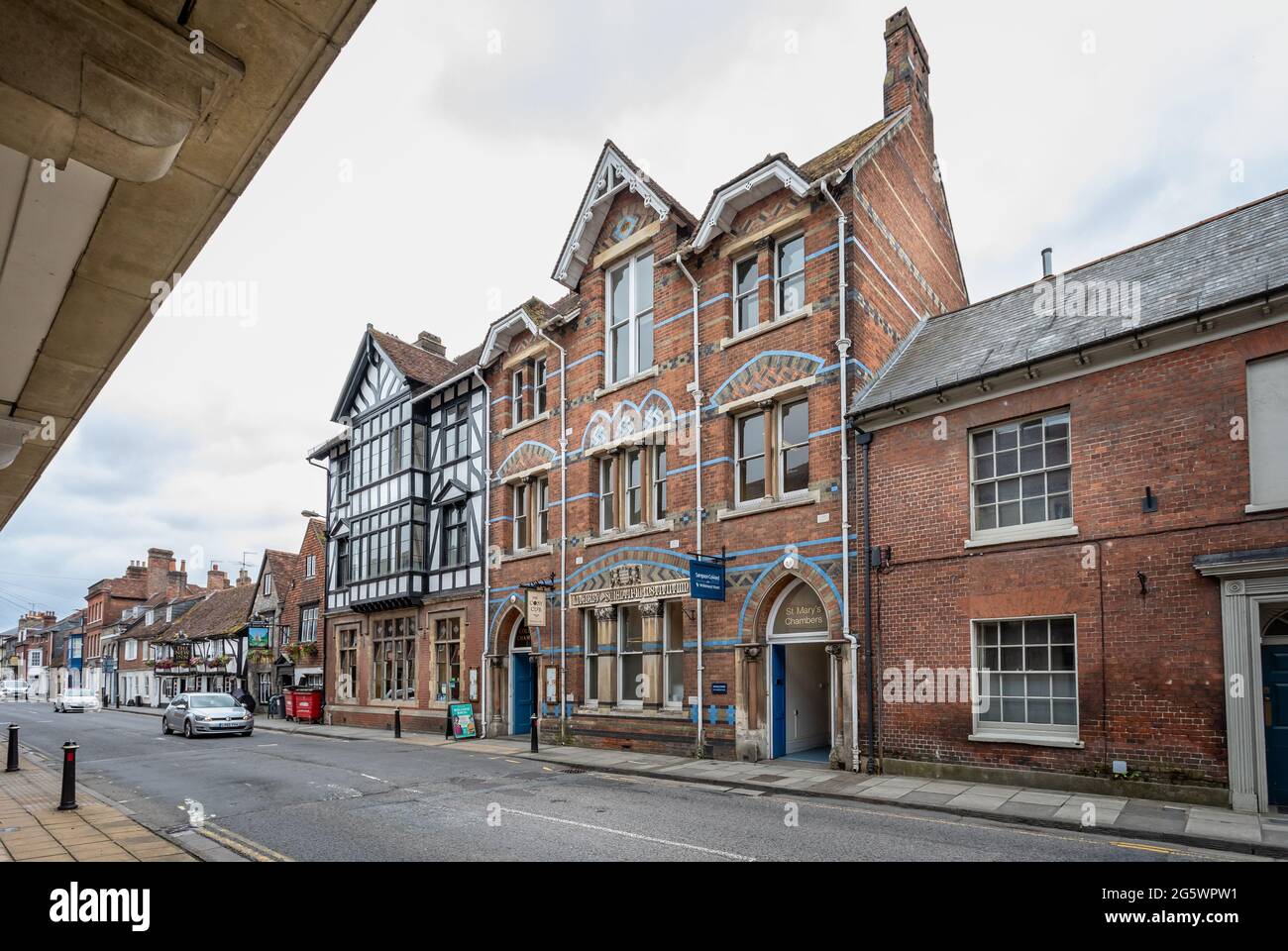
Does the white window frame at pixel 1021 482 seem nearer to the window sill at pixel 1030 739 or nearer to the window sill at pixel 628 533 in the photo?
the window sill at pixel 1030 739

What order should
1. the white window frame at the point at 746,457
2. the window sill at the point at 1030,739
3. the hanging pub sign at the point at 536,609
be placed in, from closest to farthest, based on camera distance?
the window sill at the point at 1030,739 → the white window frame at the point at 746,457 → the hanging pub sign at the point at 536,609

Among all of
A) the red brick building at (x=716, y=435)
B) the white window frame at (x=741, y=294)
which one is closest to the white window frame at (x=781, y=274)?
the red brick building at (x=716, y=435)

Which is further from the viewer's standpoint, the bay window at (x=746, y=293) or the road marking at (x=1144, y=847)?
the bay window at (x=746, y=293)

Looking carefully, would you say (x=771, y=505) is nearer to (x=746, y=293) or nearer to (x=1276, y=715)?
(x=746, y=293)

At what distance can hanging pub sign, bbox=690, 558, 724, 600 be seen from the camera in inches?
663

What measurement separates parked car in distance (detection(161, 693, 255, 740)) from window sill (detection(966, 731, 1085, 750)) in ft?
73.3

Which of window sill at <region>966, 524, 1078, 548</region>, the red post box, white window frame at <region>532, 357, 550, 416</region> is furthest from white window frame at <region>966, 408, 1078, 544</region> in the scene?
the red post box

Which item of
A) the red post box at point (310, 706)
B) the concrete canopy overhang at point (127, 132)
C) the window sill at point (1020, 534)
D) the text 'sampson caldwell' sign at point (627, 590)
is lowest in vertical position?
the red post box at point (310, 706)

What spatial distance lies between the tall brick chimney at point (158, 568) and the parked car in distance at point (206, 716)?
48475 millimetres

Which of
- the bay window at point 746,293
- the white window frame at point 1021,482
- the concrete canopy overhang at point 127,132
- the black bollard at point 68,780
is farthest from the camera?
the bay window at point 746,293

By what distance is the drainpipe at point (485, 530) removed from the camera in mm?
24750

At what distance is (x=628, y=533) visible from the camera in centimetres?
2019

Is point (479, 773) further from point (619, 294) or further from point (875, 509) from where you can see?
point (619, 294)

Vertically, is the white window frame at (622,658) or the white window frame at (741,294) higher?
the white window frame at (741,294)
